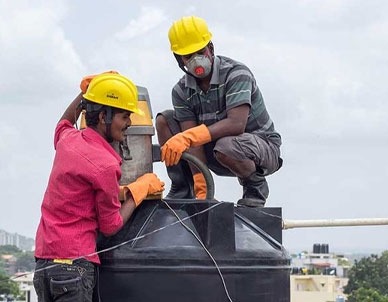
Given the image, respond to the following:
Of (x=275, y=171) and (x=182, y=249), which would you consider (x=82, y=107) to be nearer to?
(x=182, y=249)

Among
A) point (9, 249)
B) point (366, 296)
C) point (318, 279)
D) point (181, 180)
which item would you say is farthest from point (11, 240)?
point (181, 180)

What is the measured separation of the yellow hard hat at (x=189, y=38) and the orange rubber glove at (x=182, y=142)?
20.4 inches

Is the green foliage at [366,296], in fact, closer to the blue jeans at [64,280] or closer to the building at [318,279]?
the building at [318,279]

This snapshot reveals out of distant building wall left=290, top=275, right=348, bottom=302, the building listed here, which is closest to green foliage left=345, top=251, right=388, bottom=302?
the building

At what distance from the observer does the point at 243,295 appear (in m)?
7.82

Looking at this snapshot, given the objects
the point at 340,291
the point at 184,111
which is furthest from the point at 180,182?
the point at 340,291

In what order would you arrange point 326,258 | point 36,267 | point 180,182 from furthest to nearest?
1. point 326,258
2. point 180,182
3. point 36,267

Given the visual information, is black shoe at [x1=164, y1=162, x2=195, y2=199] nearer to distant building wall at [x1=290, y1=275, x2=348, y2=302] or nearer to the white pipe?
the white pipe

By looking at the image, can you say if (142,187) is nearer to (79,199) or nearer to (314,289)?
(79,199)

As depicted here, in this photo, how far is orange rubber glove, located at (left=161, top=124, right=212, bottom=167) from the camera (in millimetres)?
8086

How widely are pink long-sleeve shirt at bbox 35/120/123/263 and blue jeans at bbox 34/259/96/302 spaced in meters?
0.06

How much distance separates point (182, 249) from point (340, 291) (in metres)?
90.3

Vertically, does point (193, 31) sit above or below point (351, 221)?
above

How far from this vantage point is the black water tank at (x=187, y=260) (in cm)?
763
